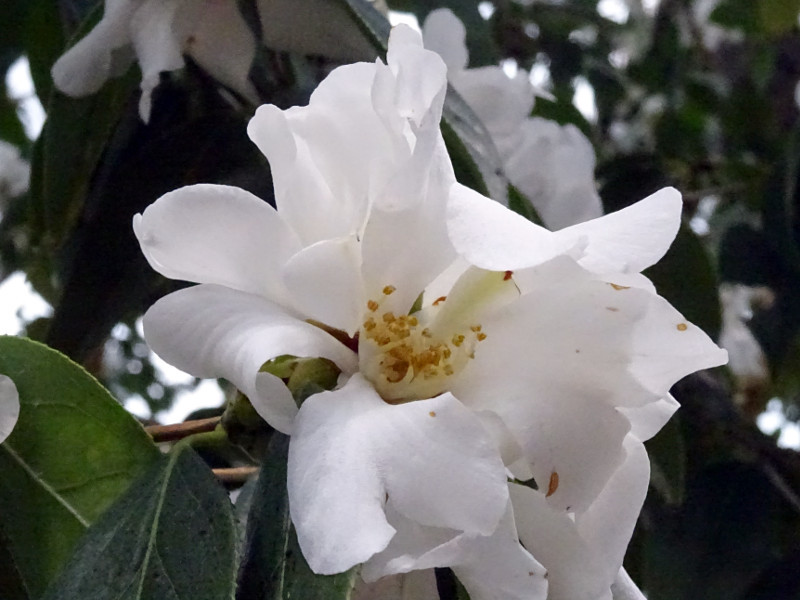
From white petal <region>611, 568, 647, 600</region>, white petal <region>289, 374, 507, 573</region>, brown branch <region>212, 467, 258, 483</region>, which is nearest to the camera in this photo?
white petal <region>289, 374, 507, 573</region>

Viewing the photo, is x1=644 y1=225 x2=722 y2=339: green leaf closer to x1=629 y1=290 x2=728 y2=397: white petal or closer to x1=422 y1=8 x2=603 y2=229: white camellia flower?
x1=422 y1=8 x2=603 y2=229: white camellia flower

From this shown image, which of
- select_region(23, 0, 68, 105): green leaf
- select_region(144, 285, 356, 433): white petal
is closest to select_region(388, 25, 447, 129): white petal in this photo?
select_region(144, 285, 356, 433): white petal

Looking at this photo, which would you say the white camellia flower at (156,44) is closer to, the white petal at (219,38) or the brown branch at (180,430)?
the white petal at (219,38)

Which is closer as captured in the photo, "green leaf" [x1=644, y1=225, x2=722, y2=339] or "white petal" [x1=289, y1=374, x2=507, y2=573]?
"white petal" [x1=289, y1=374, x2=507, y2=573]

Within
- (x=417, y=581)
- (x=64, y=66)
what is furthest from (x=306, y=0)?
(x=417, y=581)

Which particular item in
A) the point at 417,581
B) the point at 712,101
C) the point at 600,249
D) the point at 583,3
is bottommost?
the point at 712,101

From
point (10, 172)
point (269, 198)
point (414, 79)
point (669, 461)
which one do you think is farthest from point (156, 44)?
point (10, 172)

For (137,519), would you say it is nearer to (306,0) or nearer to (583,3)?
(306,0)
